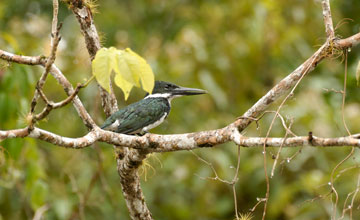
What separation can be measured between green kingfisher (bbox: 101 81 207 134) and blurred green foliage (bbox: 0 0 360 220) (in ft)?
2.19

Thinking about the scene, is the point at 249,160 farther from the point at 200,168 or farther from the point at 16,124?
the point at 16,124

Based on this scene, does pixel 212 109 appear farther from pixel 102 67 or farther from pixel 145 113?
pixel 102 67

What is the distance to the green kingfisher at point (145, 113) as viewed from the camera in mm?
4977

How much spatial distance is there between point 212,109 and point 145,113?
2531mm

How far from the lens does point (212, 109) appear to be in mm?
7773

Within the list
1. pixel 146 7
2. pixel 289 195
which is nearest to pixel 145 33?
pixel 146 7

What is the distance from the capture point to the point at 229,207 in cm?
710

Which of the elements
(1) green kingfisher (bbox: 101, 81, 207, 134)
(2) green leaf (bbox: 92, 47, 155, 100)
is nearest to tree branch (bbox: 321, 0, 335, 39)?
(2) green leaf (bbox: 92, 47, 155, 100)

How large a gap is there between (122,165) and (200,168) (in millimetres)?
2825

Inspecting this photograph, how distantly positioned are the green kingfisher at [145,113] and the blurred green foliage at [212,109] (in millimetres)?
668

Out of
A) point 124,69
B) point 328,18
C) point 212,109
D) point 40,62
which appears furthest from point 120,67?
point 212,109

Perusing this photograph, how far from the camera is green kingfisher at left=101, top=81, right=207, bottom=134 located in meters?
4.98

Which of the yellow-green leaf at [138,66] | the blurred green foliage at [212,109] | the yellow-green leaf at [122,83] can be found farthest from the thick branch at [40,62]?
the blurred green foliage at [212,109]

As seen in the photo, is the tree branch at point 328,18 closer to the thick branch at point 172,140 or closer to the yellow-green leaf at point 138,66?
the thick branch at point 172,140
